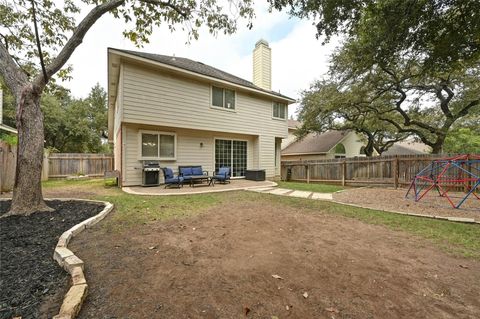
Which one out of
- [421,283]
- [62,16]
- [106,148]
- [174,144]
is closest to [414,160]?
[421,283]

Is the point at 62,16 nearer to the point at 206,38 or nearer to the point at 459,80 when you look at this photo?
the point at 206,38

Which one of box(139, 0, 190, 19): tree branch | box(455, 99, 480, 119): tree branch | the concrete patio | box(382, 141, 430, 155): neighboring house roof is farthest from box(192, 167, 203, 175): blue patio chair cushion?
box(382, 141, 430, 155): neighboring house roof

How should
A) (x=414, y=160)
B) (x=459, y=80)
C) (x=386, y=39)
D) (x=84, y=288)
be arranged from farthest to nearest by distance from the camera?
1. (x=459, y=80)
2. (x=414, y=160)
3. (x=386, y=39)
4. (x=84, y=288)

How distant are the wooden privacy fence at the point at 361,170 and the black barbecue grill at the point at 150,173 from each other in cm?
902

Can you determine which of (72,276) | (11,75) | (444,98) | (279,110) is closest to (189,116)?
(11,75)

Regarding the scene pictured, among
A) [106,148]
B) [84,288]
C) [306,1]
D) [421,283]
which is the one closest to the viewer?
[84,288]

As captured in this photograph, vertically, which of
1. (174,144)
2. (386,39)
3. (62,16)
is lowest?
(174,144)

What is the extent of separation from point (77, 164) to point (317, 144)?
20819 millimetres

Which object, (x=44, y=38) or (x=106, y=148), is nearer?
(x=44, y=38)

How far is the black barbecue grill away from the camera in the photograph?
354 inches

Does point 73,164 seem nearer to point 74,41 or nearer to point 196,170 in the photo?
point 196,170

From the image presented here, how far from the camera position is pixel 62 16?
24.2ft

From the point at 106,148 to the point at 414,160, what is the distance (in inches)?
1495

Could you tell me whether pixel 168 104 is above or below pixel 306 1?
below
